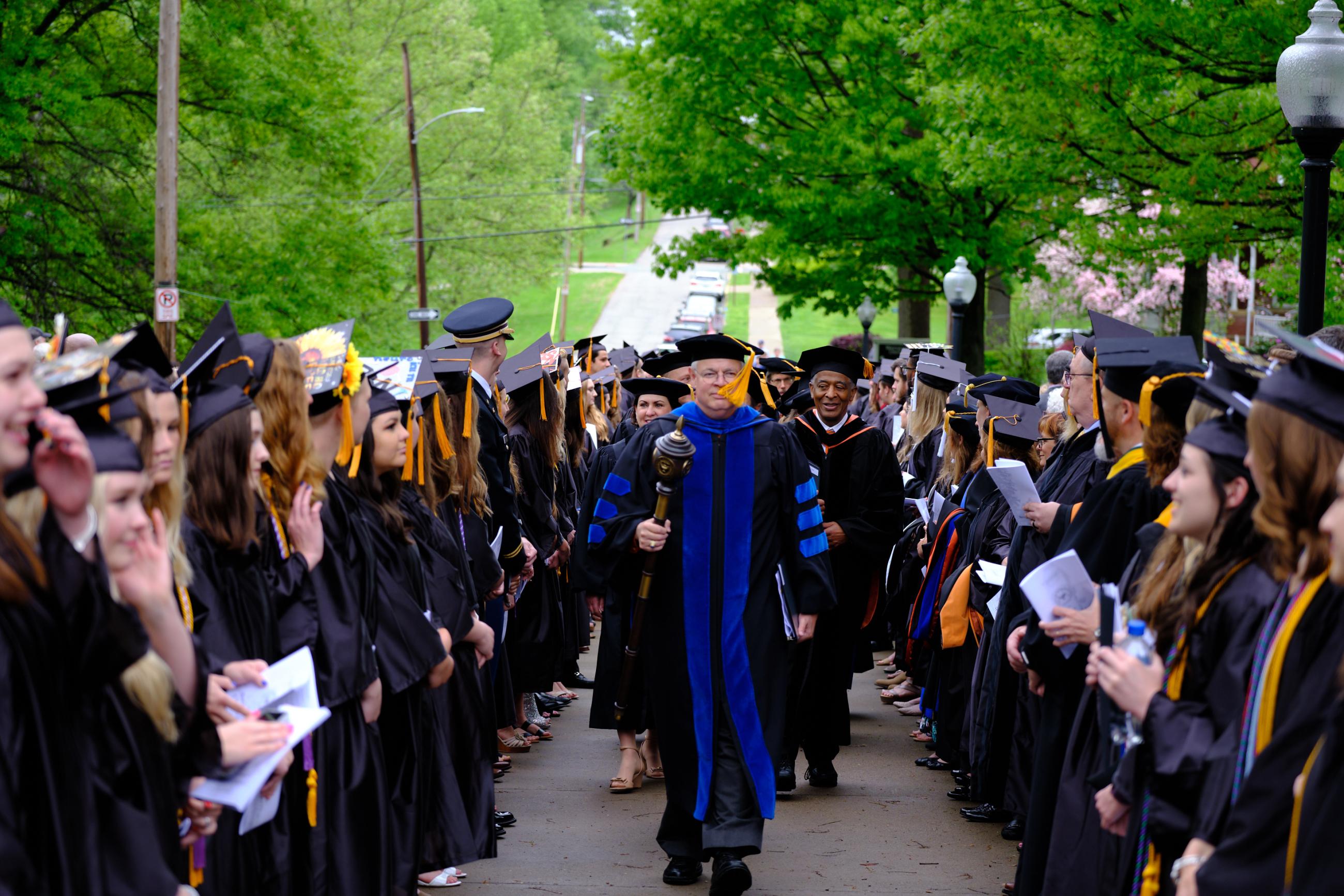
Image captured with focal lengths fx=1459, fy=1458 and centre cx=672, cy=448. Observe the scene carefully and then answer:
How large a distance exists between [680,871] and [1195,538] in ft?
10.9

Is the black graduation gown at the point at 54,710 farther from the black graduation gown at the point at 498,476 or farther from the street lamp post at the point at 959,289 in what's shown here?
the street lamp post at the point at 959,289

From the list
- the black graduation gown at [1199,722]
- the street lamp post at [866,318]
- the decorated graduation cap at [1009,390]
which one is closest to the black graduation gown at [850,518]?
the decorated graduation cap at [1009,390]

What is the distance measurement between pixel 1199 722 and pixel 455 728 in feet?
10.8

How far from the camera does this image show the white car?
65.7m

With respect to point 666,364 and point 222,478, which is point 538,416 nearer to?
point 666,364

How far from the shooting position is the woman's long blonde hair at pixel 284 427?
4375 millimetres

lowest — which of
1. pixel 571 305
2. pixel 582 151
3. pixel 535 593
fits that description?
pixel 535 593

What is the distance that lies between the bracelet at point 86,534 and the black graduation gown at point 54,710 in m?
0.04

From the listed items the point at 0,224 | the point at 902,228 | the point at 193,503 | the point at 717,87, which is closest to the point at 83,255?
the point at 0,224

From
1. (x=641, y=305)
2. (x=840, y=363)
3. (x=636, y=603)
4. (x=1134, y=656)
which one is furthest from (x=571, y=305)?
(x=1134, y=656)

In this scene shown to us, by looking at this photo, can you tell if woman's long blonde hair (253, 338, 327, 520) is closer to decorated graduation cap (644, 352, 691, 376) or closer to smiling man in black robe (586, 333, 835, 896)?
smiling man in black robe (586, 333, 835, 896)

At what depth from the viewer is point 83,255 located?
2012 cm

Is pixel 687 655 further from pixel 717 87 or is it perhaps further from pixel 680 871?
pixel 717 87

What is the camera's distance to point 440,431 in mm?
6574
